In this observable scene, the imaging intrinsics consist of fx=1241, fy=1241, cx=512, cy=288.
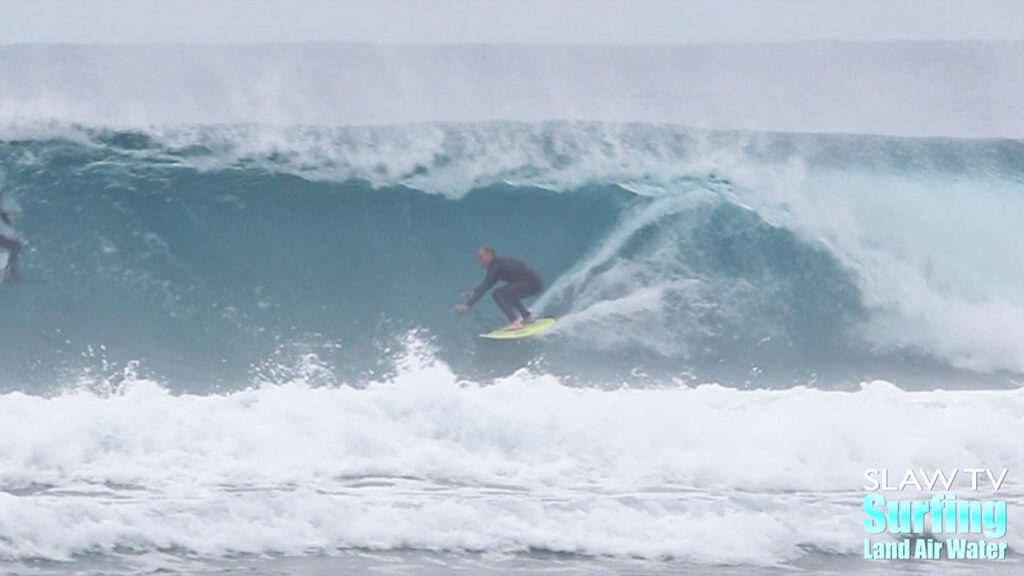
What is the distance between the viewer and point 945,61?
674 cm

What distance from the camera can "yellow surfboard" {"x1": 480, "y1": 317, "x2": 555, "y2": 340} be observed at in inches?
252

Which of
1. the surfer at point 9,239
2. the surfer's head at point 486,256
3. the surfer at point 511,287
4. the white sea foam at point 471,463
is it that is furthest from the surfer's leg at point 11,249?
the surfer's head at point 486,256

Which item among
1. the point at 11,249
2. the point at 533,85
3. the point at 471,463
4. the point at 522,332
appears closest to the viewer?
the point at 471,463

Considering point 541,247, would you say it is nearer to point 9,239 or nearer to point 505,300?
point 505,300

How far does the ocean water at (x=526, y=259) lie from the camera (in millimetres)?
5926

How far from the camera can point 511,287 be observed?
6.48m

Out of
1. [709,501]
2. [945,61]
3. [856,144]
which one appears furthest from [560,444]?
[945,61]

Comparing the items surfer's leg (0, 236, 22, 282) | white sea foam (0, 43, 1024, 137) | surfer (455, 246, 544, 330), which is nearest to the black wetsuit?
surfer (455, 246, 544, 330)

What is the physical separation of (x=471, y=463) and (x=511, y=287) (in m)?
1.07

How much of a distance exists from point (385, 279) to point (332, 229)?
1.34 ft

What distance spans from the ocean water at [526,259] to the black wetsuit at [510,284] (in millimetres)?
86

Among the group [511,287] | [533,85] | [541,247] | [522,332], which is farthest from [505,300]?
[533,85]

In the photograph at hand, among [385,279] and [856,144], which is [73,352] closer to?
[385,279]

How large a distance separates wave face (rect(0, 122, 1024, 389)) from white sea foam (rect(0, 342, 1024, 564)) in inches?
9.6
